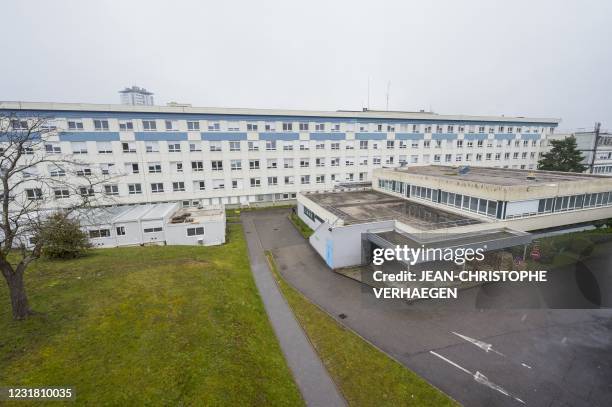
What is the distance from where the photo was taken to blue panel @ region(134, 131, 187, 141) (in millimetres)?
37656

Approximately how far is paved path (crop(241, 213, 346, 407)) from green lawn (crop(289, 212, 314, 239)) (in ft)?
31.2

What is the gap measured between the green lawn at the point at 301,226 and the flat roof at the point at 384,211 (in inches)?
135

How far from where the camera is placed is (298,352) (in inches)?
521

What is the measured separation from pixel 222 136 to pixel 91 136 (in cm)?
1657

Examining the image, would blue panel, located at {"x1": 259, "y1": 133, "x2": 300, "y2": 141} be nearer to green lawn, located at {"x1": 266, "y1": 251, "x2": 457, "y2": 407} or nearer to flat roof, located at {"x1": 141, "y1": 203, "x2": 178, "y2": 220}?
flat roof, located at {"x1": 141, "y1": 203, "x2": 178, "y2": 220}

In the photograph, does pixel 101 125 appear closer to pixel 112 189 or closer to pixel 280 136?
pixel 112 189

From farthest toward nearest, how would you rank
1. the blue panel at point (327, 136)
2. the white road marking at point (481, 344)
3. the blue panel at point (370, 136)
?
the blue panel at point (370, 136) < the blue panel at point (327, 136) < the white road marking at point (481, 344)

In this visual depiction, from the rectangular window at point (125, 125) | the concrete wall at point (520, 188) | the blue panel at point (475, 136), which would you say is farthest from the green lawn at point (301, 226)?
the blue panel at point (475, 136)

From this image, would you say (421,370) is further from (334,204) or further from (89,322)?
(334,204)

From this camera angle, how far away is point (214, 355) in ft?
38.1

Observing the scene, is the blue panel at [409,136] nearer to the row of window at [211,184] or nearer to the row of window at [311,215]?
the row of window at [211,184]

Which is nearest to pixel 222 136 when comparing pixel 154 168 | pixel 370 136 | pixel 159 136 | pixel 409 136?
pixel 159 136

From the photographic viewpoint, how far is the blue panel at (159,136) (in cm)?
3766

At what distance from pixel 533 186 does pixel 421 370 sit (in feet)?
62.1
